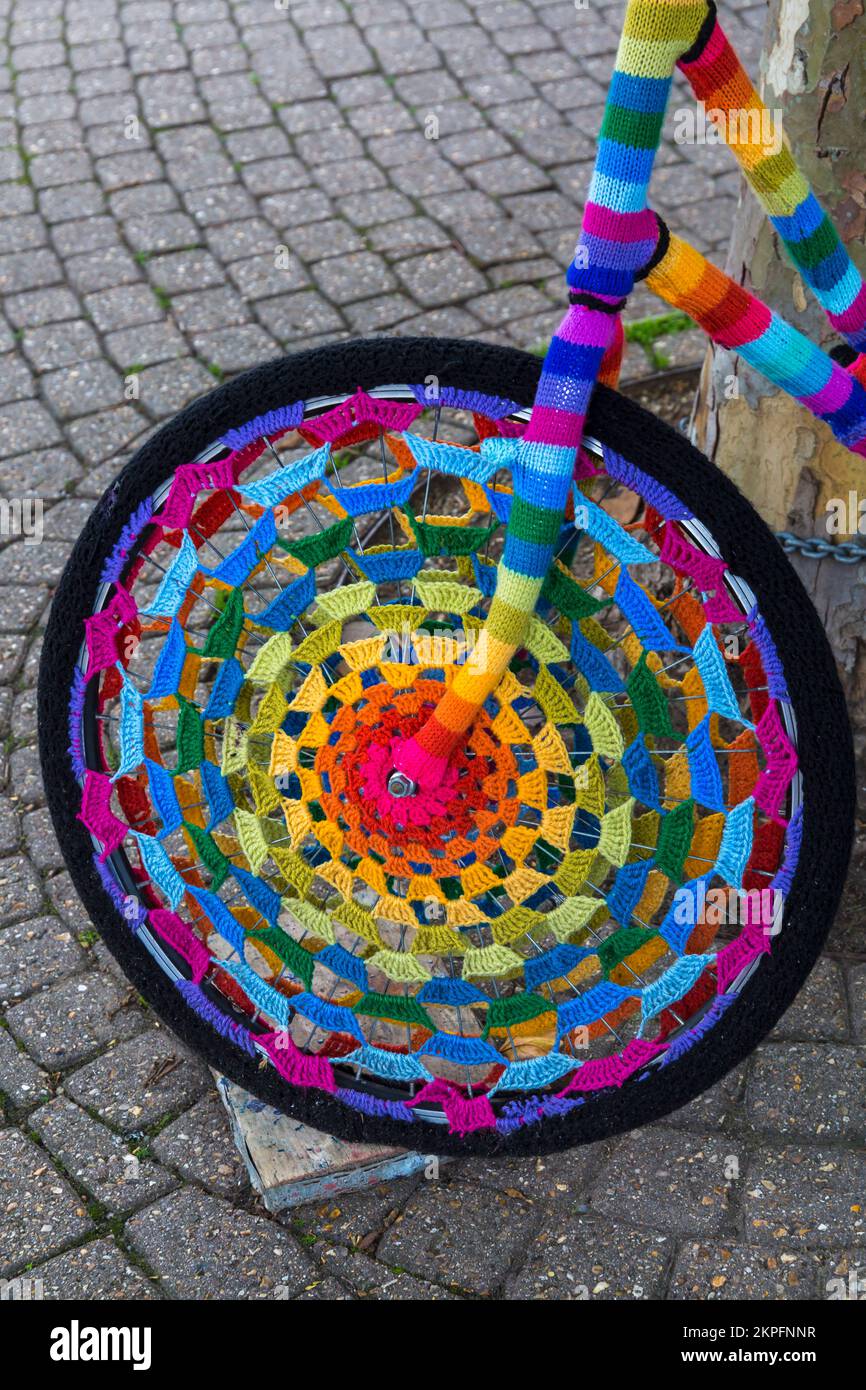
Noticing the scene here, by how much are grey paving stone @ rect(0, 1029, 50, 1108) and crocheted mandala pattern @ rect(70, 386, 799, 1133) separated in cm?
47

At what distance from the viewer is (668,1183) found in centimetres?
263

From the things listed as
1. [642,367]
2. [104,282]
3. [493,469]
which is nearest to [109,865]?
[493,469]

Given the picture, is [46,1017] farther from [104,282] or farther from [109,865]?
[104,282]

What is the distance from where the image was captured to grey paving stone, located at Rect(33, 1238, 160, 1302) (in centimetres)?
249

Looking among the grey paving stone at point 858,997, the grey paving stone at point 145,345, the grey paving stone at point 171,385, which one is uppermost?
the grey paving stone at point 145,345

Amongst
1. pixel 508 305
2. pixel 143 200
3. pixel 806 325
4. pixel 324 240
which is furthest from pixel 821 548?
pixel 143 200

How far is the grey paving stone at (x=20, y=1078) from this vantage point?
9.23 feet

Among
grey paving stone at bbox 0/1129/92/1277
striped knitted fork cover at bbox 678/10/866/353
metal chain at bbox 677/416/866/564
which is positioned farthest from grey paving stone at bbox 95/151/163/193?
grey paving stone at bbox 0/1129/92/1277

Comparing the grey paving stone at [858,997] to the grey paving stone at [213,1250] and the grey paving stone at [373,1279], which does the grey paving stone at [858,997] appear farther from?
the grey paving stone at [213,1250]

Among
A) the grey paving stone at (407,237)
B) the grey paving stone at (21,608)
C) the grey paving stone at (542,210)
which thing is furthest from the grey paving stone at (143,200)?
the grey paving stone at (21,608)

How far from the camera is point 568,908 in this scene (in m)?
2.43

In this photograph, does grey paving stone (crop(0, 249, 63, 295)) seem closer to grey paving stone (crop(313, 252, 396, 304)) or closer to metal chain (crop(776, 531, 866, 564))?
grey paving stone (crop(313, 252, 396, 304))

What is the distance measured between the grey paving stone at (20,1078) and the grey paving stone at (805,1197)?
1384 mm
